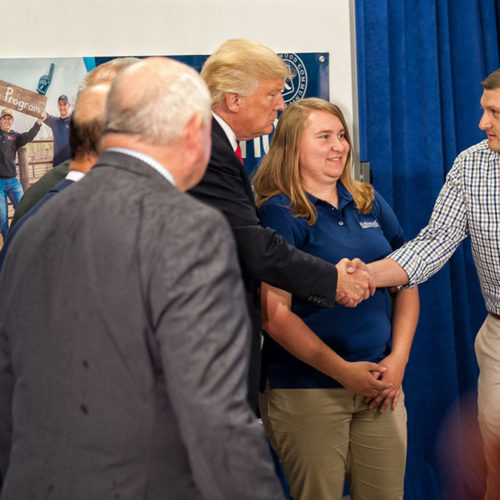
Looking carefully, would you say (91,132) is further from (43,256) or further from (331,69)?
(331,69)

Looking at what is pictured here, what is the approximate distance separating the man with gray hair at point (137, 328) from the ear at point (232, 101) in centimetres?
92

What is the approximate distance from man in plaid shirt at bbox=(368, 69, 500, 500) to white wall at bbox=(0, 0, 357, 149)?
646 millimetres

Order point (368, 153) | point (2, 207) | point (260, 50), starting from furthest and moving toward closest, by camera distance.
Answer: point (368, 153) < point (2, 207) < point (260, 50)

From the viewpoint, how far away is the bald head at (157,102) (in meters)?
1.14

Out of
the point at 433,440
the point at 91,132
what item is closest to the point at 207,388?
the point at 91,132

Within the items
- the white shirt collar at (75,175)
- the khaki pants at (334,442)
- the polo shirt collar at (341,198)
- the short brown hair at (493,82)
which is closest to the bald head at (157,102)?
the white shirt collar at (75,175)

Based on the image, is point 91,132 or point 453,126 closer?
point 91,132

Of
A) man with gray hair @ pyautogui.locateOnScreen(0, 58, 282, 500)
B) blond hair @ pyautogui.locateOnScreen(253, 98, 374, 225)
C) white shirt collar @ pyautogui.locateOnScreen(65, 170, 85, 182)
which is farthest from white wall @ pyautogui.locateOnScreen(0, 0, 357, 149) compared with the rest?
man with gray hair @ pyautogui.locateOnScreen(0, 58, 282, 500)

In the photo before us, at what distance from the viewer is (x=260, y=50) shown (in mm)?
2121

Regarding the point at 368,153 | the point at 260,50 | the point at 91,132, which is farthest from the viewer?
the point at 368,153

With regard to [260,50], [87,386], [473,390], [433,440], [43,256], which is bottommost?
[433,440]

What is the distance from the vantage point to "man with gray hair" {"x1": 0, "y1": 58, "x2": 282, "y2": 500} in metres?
1.06

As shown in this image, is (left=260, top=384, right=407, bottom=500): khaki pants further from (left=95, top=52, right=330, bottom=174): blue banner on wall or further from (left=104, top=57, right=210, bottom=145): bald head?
(left=104, top=57, right=210, bottom=145): bald head

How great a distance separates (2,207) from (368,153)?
67.4 inches
